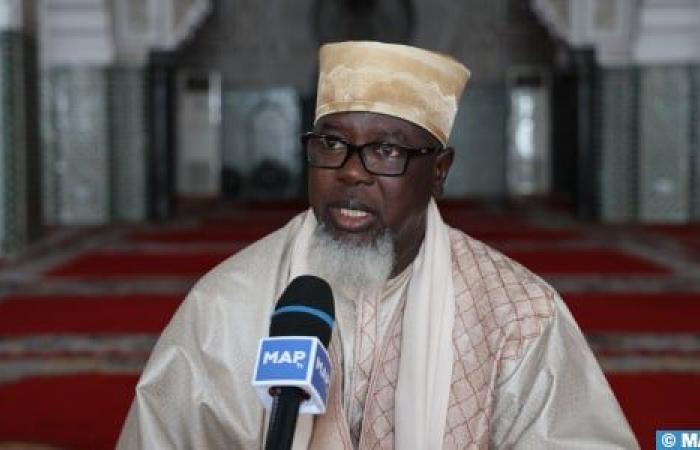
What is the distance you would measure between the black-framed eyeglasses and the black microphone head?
237mm

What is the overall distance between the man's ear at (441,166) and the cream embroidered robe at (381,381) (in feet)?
0.56

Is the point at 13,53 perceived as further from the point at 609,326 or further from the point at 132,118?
the point at 609,326

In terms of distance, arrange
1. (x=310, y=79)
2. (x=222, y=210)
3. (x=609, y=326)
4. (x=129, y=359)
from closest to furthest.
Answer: (x=129, y=359) → (x=609, y=326) → (x=222, y=210) → (x=310, y=79)

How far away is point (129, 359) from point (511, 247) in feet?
10.5

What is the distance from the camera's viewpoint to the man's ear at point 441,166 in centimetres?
152

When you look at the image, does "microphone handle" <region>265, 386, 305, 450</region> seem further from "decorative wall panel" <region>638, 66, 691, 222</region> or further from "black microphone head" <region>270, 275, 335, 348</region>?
"decorative wall panel" <region>638, 66, 691, 222</region>

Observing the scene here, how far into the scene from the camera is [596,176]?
7844 mm

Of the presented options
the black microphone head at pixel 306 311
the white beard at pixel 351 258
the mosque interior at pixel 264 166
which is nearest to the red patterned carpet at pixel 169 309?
the mosque interior at pixel 264 166

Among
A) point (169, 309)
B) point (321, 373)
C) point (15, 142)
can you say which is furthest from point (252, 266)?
point (15, 142)

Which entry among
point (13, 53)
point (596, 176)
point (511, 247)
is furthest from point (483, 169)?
point (13, 53)

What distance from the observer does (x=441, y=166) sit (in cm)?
154

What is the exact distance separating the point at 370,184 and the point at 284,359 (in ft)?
Answer: 1.38

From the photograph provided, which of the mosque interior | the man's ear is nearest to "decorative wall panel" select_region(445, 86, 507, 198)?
the mosque interior

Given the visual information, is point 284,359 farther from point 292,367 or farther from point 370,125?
point 370,125
